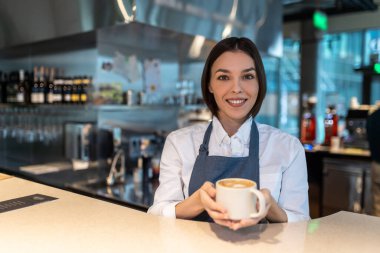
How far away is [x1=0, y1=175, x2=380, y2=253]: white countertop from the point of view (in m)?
0.92

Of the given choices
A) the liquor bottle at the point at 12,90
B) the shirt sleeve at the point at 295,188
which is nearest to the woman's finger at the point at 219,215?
the shirt sleeve at the point at 295,188

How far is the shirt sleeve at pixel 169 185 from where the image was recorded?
1.32 metres

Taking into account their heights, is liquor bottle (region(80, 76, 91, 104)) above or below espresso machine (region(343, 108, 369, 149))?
above

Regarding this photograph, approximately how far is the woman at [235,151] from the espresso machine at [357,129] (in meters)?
2.85

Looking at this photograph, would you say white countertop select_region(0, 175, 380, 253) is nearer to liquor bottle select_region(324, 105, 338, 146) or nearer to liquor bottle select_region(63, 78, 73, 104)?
liquor bottle select_region(63, 78, 73, 104)

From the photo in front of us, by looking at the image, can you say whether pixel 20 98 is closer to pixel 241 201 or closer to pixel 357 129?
pixel 241 201

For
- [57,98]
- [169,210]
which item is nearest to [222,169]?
[169,210]

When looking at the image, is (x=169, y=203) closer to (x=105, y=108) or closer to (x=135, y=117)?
(x=105, y=108)

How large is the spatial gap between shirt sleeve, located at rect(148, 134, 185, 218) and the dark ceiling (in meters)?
4.46

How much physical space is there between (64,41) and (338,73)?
17.1 ft

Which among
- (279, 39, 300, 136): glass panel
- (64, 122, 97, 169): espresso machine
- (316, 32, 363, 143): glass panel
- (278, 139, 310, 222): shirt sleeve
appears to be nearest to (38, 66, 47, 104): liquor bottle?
(64, 122, 97, 169): espresso machine

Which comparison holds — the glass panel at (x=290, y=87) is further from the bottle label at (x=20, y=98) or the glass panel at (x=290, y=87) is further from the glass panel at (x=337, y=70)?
the bottle label at (x=20, y=98)

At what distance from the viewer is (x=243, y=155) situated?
1441mm

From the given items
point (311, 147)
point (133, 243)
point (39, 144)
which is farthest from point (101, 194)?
point (311, 147)
